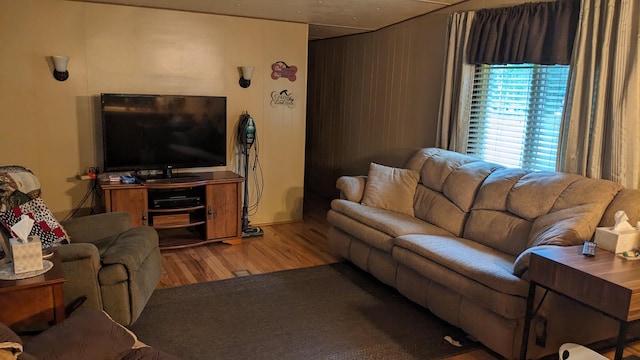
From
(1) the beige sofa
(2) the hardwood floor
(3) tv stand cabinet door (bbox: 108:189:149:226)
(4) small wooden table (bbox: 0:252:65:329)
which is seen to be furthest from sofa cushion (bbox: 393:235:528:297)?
(3) tv stand cabinet door (bbox: 108:189:149:226)

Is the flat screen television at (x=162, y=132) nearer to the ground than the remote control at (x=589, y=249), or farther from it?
farther from it

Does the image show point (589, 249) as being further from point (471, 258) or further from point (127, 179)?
point (127, 179)

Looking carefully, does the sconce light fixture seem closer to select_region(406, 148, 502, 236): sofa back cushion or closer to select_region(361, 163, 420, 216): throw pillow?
select_region(361, 163, 420, 216): throw pillow

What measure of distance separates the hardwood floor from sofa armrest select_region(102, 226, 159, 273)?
0.54m

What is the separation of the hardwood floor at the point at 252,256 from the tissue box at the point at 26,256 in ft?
4.28

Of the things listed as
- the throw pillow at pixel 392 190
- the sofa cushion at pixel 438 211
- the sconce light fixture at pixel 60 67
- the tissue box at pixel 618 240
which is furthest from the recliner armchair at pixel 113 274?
the tissue box at pixel 618 240

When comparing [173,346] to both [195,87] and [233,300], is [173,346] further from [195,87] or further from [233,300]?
[195,87]

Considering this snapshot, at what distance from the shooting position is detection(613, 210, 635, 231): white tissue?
8.58 ft

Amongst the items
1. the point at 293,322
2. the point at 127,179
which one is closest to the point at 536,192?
the point at 293,322

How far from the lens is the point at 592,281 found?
7.32 ft

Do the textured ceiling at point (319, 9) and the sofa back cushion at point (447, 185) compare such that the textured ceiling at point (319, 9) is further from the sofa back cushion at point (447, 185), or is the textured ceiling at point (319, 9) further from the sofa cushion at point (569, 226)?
the sofa cushion at point (569, 226)

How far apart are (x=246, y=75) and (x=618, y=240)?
348 cm

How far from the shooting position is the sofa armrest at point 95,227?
131 inches

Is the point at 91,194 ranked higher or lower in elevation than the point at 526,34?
lower
